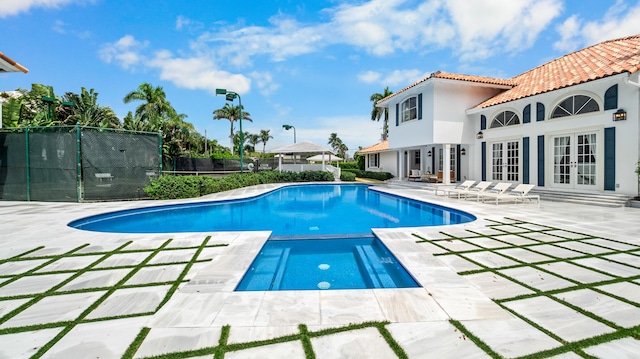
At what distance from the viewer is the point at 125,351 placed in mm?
2221

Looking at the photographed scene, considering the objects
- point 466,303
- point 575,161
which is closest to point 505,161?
point 575,161

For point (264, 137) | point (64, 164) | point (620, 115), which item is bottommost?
point (64, 164)

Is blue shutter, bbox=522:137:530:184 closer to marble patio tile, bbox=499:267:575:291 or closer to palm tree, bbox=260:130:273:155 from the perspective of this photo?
marble patio tile, bbox=499:267:575:291

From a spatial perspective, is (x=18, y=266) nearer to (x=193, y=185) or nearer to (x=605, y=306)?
(x=605, y=306)

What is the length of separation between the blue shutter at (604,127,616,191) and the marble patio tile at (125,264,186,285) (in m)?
13.2

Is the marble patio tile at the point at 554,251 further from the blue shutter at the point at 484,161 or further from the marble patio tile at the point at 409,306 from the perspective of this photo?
the blue shutter at the point at 484,161

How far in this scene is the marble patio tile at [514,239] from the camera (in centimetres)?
522

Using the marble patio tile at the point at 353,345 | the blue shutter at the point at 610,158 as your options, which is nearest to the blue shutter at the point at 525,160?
the blue shutter at the point at 610,158

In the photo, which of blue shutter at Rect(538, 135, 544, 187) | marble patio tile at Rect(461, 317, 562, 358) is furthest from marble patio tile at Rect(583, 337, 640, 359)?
blue shutter at Rect(538, 135, 544, 187)

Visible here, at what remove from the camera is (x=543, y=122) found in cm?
1192

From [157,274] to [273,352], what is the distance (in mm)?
2442

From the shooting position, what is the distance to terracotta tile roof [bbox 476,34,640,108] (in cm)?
997

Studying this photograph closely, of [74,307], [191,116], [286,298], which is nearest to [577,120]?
[286,298]

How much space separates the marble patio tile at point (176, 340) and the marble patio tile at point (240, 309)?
0.17 m
